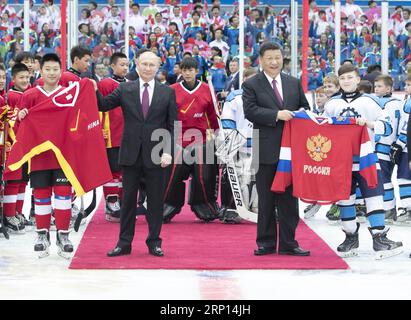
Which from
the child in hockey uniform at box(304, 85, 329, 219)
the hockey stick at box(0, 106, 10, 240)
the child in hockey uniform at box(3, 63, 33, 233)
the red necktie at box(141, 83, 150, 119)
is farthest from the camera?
the child in hockey uniform at box(304, 85, 329, 219)

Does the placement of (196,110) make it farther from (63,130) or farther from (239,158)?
(63,130)

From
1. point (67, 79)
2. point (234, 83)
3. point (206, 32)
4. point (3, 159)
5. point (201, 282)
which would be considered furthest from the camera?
point (206, 32)

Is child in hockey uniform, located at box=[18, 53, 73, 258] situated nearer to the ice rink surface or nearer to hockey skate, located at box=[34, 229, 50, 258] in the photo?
hockey skate, located at box=[34, 229, 50, 258]

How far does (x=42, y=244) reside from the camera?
23.0ft

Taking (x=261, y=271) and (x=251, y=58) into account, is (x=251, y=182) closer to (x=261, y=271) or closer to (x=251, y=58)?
(x=261, y=271)

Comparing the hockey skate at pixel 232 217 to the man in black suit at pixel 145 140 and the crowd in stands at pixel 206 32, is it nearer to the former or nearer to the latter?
the man in black suit at pixel 145 140

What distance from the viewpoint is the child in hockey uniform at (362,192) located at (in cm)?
699

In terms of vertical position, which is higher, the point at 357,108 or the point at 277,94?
the point at 277,94

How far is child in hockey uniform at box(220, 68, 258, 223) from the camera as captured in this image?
28.7 feet

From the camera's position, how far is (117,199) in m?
9.15

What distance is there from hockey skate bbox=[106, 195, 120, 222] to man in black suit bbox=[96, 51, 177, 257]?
1.99 metres

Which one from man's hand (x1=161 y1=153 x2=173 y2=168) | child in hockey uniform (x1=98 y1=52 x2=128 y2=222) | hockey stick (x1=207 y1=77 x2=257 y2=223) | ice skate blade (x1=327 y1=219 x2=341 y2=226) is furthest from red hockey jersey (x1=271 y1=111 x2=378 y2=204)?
child in hockey uniform (x1=98 y1=52 x2=128 y2=222)

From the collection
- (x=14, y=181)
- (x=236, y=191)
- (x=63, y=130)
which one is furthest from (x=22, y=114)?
(x=236, y=191)

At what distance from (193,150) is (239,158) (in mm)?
474
